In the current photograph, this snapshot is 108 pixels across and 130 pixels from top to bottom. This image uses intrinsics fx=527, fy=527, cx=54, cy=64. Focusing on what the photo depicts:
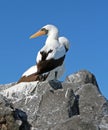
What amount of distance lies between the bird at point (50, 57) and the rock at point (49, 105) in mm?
1247

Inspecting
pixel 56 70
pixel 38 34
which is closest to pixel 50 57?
pixel 56 70

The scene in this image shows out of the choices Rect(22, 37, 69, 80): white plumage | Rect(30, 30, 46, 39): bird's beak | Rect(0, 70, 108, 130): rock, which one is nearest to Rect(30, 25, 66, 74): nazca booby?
Rect(22, 37, 69, 80): white plumage

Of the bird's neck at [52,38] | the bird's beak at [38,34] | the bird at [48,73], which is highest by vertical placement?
the bird's beak at [38,34]

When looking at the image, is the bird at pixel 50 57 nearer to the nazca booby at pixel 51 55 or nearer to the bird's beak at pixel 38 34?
the nazca booby at pixel 51 55

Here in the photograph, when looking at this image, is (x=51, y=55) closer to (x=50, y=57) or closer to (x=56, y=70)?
(x=50, y=57)

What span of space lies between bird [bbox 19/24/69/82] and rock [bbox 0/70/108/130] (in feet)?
4.09

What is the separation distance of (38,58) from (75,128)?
18.4 feet

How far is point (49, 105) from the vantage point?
1439 cm

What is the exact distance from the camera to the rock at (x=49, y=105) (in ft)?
44.8

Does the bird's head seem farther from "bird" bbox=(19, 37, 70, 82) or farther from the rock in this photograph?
the rock

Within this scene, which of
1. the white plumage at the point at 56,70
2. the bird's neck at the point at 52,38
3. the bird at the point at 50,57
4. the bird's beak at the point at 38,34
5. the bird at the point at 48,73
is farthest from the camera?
the bird's beak at the point at 38,34

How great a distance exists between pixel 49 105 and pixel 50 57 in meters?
2.99

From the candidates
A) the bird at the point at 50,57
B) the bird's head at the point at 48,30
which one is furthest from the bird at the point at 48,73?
the bird's head at the point at 48,30

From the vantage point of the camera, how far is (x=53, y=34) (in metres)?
17.8
